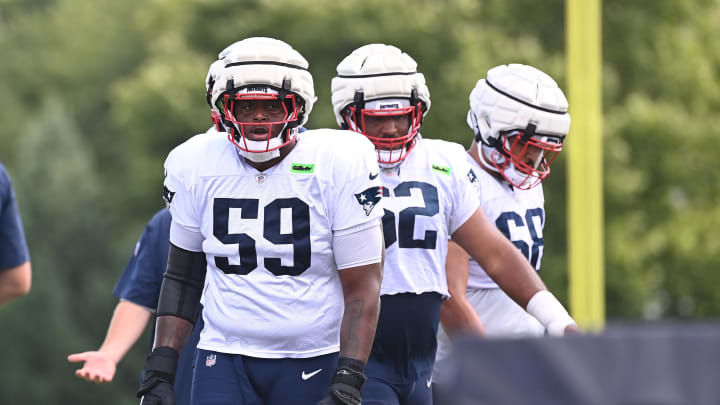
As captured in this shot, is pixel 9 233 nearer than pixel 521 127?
Yes

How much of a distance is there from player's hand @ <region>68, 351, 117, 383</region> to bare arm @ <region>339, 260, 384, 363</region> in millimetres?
1025

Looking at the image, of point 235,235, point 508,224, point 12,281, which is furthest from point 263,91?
point 12,281

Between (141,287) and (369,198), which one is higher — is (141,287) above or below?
below

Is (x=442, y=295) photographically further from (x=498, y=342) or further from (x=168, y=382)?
(x=498, y=342)

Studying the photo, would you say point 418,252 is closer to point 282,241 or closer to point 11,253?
point 282,241

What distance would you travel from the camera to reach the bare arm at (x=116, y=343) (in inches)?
194

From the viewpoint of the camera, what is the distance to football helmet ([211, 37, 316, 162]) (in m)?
4.35

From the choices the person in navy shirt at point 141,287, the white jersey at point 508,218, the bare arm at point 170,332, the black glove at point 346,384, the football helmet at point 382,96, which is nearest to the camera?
the black glove at point 346,384

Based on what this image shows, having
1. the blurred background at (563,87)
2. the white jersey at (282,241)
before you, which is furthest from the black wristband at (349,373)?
the blurred background at (563,87)

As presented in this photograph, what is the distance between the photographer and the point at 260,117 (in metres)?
4.39

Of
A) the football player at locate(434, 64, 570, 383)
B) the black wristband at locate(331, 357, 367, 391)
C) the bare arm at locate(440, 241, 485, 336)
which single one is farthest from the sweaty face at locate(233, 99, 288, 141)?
the football player at locate(434, 64, 570, 383)

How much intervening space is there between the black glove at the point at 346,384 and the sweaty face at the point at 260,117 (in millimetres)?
769

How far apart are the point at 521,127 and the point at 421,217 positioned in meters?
0.84

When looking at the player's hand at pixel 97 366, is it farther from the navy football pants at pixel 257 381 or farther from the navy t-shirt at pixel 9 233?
the navy t-shirt at pixel 9 233
